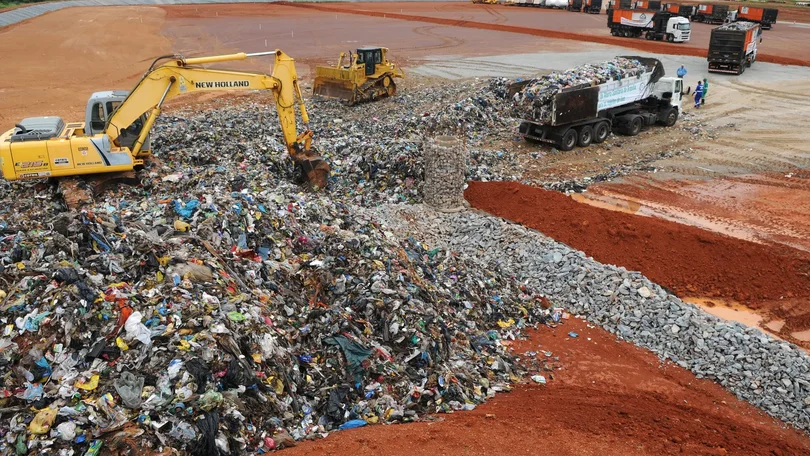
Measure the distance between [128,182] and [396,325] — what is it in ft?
26.4

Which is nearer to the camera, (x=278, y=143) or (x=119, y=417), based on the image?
(x=119, y=417)

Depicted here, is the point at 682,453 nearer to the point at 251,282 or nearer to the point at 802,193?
the point at 251,282

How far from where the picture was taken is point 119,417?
6094 mm

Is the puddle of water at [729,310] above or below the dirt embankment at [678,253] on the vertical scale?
below

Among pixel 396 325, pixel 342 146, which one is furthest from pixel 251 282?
pixel 342 146

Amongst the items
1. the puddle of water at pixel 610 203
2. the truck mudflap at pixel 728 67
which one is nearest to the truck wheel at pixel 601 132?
the puddle of water at pixel 610 203

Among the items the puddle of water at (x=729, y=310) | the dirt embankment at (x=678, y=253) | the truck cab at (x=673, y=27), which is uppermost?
the truck cab at (x=673, y=27)

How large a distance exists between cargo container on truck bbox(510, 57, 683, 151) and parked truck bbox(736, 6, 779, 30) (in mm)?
30416

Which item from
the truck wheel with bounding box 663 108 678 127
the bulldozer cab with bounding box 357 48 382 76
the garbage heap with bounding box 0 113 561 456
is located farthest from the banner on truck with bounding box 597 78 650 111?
the garbage heap with bounding box 0 113 561 456

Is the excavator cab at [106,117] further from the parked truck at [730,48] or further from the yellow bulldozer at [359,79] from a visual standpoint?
the parked truck at [730,48]

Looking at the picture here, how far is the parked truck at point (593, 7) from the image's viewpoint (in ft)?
179

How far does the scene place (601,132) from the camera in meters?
19.6

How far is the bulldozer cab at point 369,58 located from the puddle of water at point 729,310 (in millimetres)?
15505

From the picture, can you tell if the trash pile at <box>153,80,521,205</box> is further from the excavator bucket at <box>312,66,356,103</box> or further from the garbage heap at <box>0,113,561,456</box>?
the garbage heap at <box>0,113,561,456</box>
